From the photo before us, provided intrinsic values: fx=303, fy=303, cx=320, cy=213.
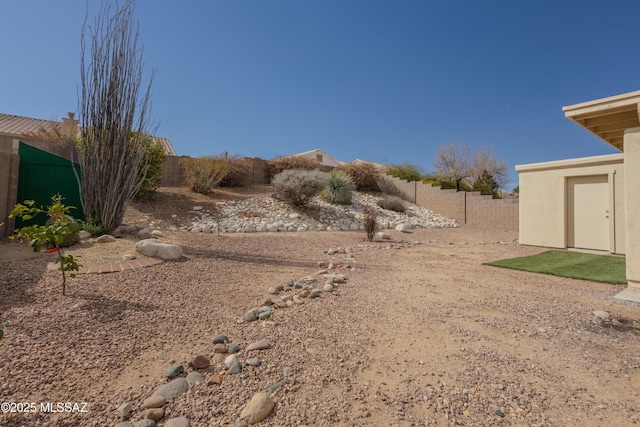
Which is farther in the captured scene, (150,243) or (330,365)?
(150,243)

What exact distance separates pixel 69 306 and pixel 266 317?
1610mm

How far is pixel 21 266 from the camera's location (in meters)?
3.49

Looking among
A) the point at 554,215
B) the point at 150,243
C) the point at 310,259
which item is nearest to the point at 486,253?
the point at 554,215

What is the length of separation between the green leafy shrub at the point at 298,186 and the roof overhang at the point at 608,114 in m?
7.50

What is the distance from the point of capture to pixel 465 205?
13.0 m

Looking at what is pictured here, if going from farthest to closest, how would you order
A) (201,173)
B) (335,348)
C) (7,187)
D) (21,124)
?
(21,124)
(201,173)
(7,187)
(335,348)

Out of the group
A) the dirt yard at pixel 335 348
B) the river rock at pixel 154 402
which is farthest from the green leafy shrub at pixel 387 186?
the river rock at pixel 154 402

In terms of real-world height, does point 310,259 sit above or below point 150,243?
below

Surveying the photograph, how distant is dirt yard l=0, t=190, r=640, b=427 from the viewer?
1467 mm

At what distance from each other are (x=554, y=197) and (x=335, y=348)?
308 inches

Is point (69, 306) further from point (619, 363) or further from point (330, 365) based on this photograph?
point (619, 363)

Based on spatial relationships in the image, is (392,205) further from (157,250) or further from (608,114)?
(157,250)

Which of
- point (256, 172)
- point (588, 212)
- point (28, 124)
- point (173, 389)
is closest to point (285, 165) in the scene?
point (256, 172)

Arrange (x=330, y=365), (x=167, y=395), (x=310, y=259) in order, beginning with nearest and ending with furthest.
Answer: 1. (x=167, y=395)
2. (x=330, y=365)
3. (x=310, y=259)
